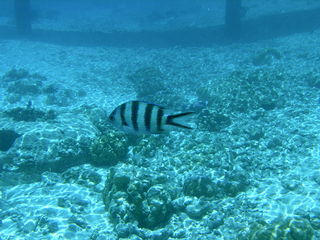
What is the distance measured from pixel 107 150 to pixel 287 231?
6.34m

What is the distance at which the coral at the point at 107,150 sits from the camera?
9.69 meters

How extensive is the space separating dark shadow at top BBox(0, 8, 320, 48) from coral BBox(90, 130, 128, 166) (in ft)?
69.1

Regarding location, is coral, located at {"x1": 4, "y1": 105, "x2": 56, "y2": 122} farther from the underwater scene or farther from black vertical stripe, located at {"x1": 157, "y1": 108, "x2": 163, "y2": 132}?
black vertical stripe, located at {"x1": 157, "y1": 108, "x2": 163, "y2": 132}

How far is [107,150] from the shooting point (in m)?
9.68

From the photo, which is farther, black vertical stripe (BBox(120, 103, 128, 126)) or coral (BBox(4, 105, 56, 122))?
coral (BBox(4, 105, 56, 122))

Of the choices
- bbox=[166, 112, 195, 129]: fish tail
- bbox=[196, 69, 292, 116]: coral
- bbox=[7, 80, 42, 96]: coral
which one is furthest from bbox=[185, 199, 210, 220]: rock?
bbox=[7, 80, 42, 96]: coral

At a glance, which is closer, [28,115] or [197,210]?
[197,210]

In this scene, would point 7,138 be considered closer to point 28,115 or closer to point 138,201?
point 28,115

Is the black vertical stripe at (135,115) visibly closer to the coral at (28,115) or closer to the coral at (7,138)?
the coral at (7,138)

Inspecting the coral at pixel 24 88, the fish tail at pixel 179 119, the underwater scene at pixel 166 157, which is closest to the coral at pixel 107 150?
the underwater scene at pixel 166 157

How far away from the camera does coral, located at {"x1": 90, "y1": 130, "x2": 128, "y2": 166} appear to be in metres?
9.69

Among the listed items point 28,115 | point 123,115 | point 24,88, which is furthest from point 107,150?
point 24,88

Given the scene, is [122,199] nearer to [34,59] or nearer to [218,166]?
[218,166]

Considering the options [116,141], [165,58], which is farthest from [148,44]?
[116,141]
